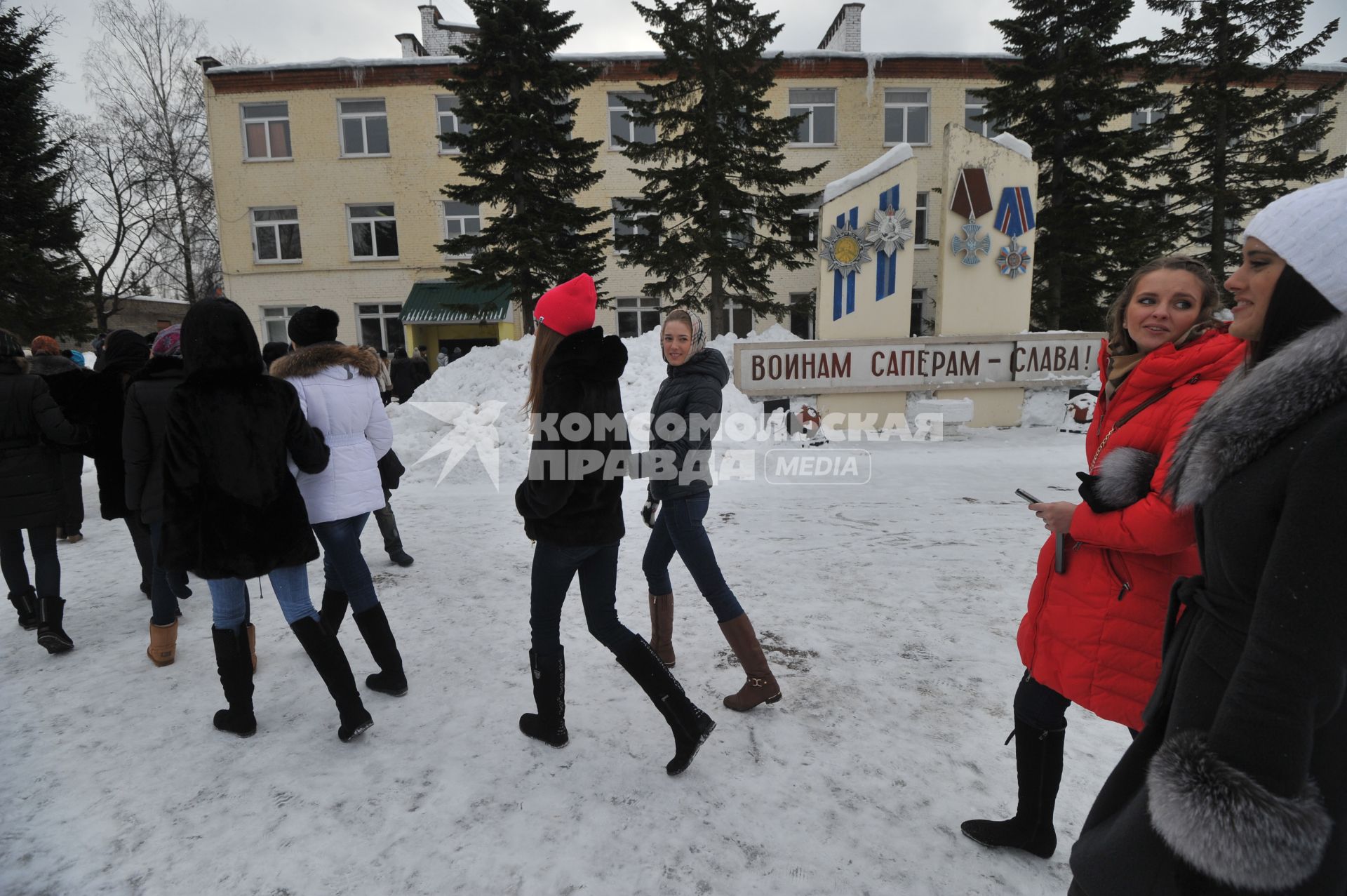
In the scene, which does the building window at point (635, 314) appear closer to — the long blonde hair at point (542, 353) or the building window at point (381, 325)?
the building window at point (381, 325)

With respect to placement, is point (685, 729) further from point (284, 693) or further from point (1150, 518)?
point (284, 693)

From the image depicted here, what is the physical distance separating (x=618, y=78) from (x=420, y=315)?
31.7 feet

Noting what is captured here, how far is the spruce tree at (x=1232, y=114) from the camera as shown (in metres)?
16.0

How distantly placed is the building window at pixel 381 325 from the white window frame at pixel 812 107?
1418 cm

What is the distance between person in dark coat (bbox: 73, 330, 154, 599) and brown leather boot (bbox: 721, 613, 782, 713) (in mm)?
3620

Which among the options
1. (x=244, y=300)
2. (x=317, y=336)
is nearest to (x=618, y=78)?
(x=244, y=300)

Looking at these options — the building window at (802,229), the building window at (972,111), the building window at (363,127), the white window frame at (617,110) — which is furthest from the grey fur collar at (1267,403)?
the building window at (363,127)

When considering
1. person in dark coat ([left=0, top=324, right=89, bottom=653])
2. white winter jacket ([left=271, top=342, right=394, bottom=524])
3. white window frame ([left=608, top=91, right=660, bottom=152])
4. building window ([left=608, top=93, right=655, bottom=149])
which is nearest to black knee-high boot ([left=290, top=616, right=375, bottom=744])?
white winter jacket ([left=271, top=342, right=394, bottom=524])

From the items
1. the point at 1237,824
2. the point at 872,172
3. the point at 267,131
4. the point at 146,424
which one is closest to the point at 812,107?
the point at 872,172

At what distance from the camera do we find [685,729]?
8.92 feet

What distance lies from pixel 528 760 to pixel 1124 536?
2.44 meters

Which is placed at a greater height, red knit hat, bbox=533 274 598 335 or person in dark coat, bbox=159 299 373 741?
red knit hat, bbox=533 274 598 335

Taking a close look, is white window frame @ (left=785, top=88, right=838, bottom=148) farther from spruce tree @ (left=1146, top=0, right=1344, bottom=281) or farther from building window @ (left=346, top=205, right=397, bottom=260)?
building window @ (left=346, top=205, right=397, bottom=260)

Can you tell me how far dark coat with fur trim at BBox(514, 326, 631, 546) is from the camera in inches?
99.8
